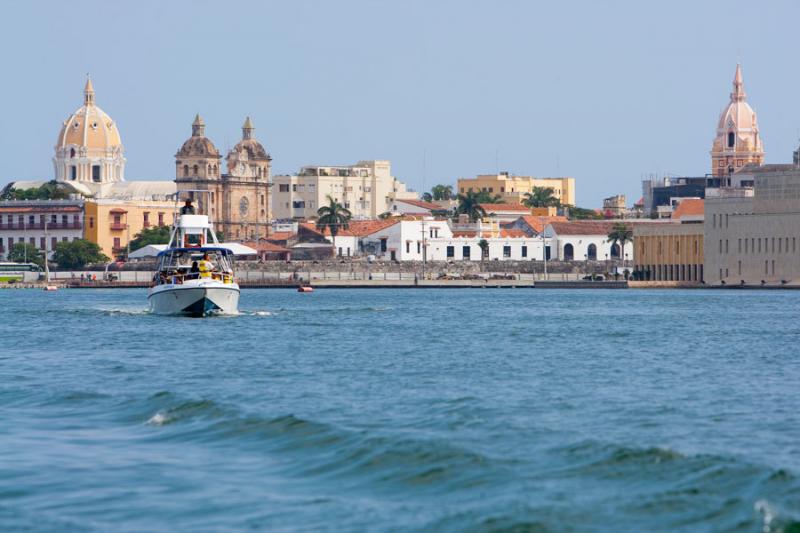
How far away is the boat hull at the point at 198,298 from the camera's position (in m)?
61.8

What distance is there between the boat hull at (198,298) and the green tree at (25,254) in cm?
9445

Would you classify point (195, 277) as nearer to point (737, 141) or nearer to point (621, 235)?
Result: point (621, 235)

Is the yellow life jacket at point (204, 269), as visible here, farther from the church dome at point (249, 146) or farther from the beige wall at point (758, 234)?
the church dome at point (249, 146)

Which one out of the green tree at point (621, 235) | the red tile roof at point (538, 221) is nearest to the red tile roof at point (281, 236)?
the red tile roof at point (538, 221)

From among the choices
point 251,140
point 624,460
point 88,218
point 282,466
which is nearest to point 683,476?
point 624,460

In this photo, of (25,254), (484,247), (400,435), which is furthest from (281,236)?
(400,435)

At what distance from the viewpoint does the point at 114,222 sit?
163 m

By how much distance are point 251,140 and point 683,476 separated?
175437mm

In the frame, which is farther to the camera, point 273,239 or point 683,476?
point 273,239

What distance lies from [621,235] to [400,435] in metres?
131

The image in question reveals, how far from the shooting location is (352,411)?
1152 inches

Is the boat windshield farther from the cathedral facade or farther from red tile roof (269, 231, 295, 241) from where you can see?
the cathedral facade

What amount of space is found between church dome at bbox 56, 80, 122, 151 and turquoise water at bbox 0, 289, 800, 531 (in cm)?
14169

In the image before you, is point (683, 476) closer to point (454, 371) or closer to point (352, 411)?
point (352, 411)
